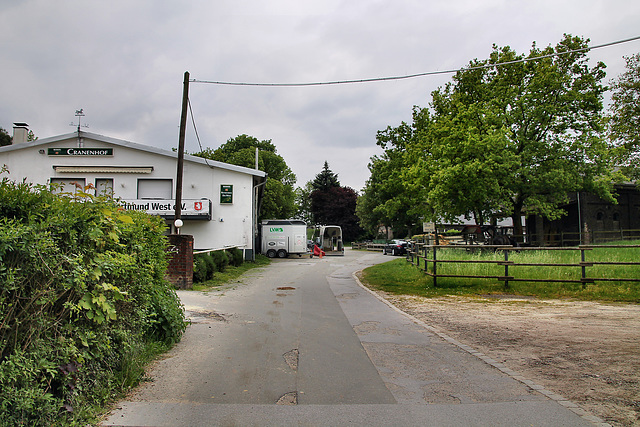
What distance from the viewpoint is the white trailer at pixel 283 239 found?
36.2 m

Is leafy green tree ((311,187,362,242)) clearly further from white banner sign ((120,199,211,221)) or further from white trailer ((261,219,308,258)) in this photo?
white banner sign ((120,199,211,221))

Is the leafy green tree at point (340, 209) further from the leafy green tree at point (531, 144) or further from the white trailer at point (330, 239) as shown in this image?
the leafy green tree at point (531, 144)

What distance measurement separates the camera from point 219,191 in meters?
28.0

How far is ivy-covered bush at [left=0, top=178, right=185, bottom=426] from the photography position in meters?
3.28

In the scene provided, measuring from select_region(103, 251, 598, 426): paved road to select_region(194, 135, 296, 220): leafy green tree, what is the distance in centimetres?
4567

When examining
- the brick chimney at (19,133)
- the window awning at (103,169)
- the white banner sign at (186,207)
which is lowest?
the white banner sign at (186,207)

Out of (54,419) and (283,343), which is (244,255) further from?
(54,419)

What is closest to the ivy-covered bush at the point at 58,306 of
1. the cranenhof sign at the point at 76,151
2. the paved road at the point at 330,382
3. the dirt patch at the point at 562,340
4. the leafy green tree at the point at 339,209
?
the paved road at the point at 330,382

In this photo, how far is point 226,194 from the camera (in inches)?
1104

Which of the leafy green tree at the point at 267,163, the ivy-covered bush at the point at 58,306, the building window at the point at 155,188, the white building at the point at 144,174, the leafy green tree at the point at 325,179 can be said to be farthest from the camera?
the leafy green tree at the point at 325,179

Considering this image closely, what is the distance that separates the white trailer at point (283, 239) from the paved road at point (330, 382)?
2693cm

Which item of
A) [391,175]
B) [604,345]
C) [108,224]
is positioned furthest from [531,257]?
[391,175]

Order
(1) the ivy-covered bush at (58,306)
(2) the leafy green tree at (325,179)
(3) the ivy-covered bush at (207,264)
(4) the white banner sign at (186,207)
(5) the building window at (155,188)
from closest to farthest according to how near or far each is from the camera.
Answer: (1) the ivy-covered bush at (58,306)
(3) the ivy-covered bush at (207,264)
(4) the white banner sign at (186,207)
(5) the building window at (155,188)
(2) the leafy green tree at (325,179)

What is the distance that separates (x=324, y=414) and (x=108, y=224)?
9.07ft
